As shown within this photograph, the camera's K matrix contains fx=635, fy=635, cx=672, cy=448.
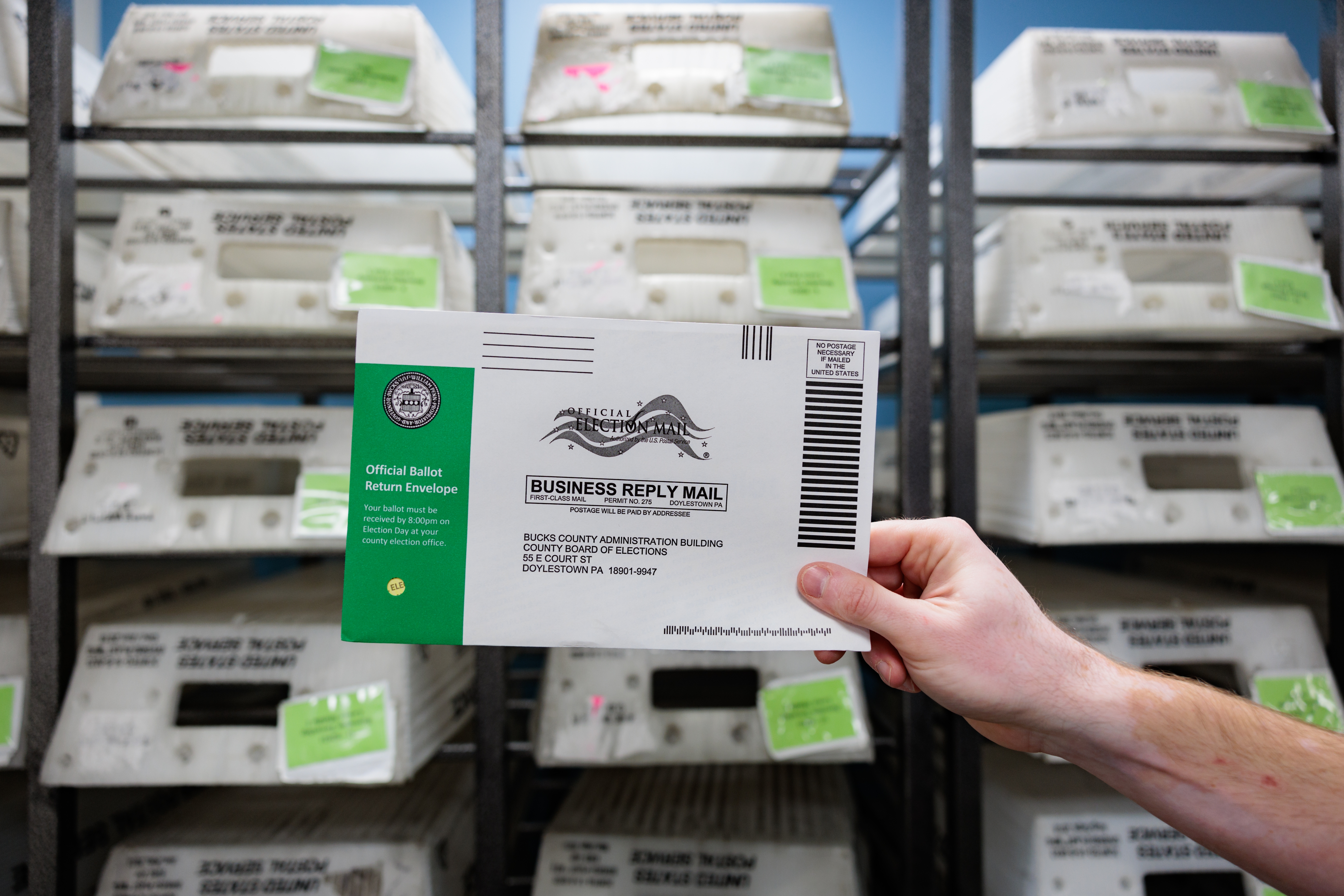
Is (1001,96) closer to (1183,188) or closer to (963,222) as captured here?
(963,222)

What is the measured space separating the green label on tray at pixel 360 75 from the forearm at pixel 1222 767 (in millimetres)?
1173

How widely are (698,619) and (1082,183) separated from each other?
1.27 m

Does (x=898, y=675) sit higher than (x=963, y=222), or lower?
lower

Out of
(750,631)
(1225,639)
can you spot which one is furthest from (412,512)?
(1225,639)

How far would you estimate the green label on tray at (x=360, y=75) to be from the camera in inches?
37.9

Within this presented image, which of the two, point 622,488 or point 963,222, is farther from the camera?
point 963,222

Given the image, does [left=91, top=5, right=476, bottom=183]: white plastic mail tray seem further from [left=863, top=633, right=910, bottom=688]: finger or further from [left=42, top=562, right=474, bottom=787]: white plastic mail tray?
[left=863, top=633, right=910, bottom=688]: finger

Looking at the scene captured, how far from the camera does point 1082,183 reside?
126 centimetres

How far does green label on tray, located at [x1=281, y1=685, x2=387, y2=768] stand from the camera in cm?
89

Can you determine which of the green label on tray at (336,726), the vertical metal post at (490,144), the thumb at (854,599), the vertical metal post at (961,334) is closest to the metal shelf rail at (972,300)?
the vertical metal post at (961,334)

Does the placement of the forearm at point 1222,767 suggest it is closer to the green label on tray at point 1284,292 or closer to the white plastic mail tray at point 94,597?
the green label on tray at point 1284,292

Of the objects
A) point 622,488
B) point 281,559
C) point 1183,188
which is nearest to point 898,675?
point 622,488

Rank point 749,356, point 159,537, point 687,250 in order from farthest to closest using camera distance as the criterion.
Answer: point 687,250 < point 159,537 < point 749,356

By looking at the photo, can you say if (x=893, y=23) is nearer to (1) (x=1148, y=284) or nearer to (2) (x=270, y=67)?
(1) (x=1148, y=284)
